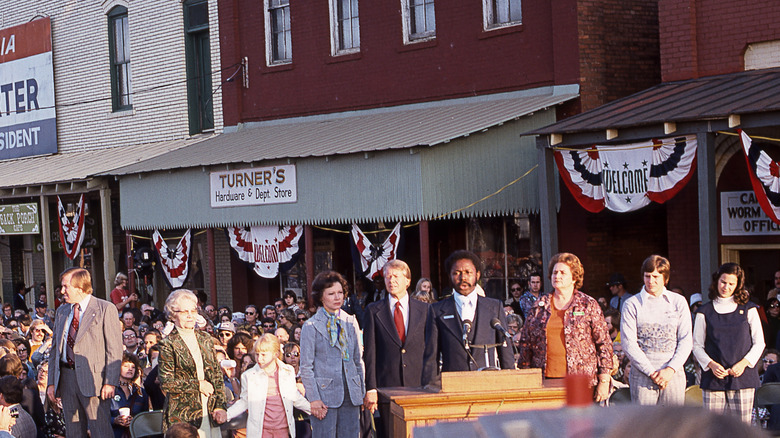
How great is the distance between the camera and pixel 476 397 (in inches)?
269

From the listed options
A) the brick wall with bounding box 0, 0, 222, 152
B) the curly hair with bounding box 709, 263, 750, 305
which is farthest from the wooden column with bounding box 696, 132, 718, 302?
the brick wall with bounding box 0, 0, 222, 152

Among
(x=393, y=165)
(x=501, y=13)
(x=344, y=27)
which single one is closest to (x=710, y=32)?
(x=501, y=13)

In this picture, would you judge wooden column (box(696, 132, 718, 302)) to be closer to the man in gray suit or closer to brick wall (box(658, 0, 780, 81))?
brick wall (box(658, 0, 780, 81))

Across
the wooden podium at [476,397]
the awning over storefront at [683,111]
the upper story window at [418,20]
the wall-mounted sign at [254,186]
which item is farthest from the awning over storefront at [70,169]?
the wooden podium at [476,397]

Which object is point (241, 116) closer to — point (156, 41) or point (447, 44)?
point (156, 41)

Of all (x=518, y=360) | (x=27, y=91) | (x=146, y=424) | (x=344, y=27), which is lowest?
(x=146, y=424)

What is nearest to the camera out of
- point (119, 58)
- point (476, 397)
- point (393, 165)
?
point (476, 397)

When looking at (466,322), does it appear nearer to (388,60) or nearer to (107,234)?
(388,60)

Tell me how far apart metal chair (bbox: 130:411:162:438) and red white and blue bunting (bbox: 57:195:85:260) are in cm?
1471

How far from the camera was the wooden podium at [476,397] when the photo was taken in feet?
22.3

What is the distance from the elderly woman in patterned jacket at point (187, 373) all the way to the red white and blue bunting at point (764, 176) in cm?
733

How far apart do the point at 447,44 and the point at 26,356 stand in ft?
28.1

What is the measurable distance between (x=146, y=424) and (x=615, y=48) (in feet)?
34.5

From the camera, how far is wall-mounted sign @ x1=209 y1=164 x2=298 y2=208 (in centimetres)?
1861
